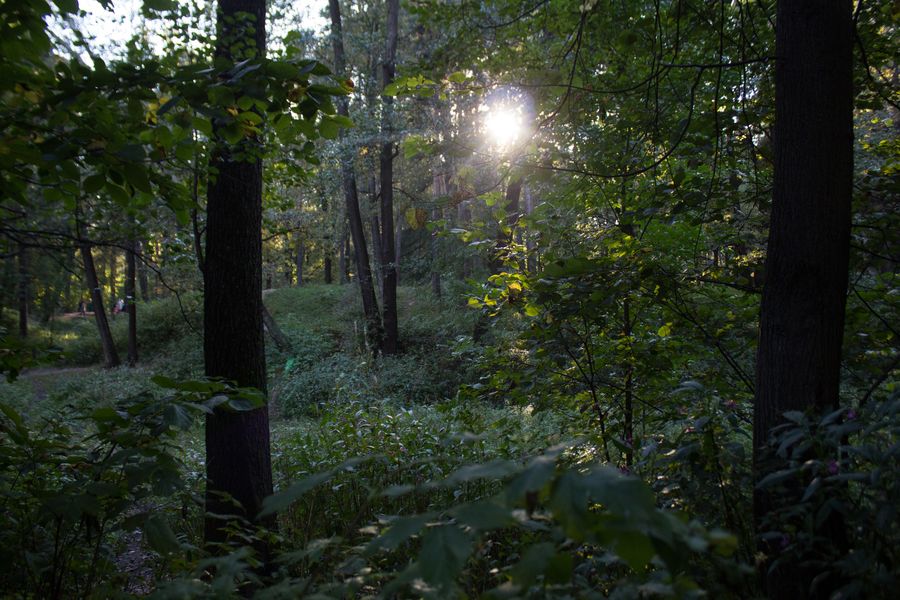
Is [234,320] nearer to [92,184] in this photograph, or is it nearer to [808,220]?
[92,184]

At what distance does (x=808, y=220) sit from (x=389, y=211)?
16154 millimetres

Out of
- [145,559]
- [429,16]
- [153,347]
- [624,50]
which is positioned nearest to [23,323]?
[153,347]

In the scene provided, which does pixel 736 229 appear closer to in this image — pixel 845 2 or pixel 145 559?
pixel 845 2

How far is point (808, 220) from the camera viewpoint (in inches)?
94.7

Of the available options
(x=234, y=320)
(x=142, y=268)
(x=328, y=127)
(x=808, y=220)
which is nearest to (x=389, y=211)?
(x=142, y=268)

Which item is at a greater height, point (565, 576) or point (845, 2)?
point (845, 2)

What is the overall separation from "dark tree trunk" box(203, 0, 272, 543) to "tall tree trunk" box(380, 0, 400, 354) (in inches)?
500

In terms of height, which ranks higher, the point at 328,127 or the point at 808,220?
the point at 328,127

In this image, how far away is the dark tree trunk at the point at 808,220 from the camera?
2.37 metres

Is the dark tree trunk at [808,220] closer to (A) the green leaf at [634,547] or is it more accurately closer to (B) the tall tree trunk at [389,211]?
(A) the green leaf at [634,547]

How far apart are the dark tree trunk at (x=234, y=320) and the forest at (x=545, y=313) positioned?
0.02m

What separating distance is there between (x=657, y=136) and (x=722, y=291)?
1178 millimetres

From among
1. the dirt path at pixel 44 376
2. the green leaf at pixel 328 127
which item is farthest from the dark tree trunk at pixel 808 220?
the dirt path at pixel 44 376

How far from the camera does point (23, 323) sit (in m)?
22.9
